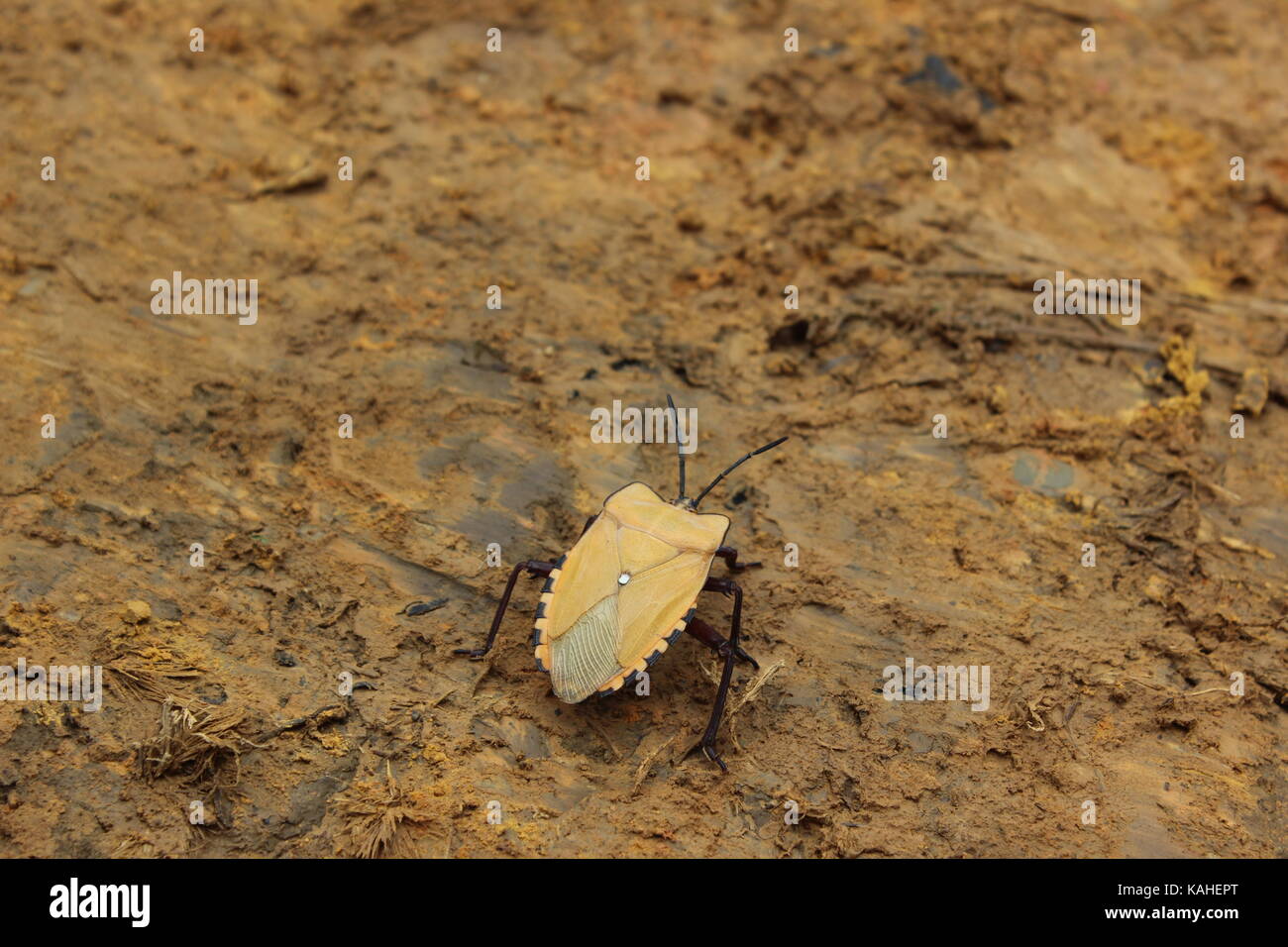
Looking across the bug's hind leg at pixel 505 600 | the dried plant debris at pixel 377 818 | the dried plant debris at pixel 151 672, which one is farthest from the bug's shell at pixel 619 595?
the dried plant debris at pixel 151 672

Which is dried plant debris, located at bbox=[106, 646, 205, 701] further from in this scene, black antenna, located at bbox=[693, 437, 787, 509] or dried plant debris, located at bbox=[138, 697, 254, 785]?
black antenna, located at bbox=[693, 437, 787, 509]

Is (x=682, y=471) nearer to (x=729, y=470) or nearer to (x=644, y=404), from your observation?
(x=729, y=470)

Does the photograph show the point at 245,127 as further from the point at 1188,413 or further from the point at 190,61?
the point at 1188,413

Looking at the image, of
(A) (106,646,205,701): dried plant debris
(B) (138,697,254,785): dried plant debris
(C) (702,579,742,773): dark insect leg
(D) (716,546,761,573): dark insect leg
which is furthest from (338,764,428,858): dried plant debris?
(D) (716,546,761,573): dark insect leg

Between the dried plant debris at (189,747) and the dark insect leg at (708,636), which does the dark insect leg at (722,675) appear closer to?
the dark insect leg at (708,636)

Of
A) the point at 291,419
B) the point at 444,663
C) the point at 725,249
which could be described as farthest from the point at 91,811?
the point at 725,249

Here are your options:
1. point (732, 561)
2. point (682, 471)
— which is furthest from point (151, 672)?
point (732, 561)
